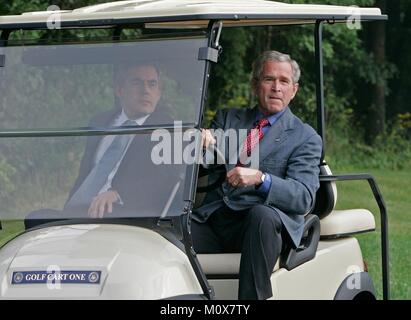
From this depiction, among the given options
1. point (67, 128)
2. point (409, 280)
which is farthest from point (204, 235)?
point (409, 280)

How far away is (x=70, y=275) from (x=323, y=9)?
1.64 m

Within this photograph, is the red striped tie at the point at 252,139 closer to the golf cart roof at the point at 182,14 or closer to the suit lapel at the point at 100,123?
the golf cart roof at the point at 182,14

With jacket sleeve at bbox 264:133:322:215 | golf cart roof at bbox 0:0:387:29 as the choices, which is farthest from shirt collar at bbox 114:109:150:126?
jacket sleeve at bbox 264:133:322:215

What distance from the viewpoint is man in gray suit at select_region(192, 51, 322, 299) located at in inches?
173

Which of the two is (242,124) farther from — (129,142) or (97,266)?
(97,266)

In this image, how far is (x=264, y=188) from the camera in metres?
4.51

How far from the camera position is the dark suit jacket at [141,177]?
13.9 feet

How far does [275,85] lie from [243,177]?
0.70 meters

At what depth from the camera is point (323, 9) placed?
4762mm

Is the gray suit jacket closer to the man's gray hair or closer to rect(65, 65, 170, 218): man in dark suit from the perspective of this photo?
the man's gray hair

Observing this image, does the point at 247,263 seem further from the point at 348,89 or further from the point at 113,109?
the point at 348,89

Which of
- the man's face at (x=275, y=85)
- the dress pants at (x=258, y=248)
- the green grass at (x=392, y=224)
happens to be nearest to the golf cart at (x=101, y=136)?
the dress pants at (x=258, y=248)

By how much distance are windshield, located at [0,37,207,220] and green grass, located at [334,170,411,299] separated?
325cm

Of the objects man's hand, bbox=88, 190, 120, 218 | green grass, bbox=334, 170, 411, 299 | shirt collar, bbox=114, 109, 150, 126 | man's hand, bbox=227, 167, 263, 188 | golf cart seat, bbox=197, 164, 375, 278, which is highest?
shirt collar, bbox=114, 109, 150, 126
